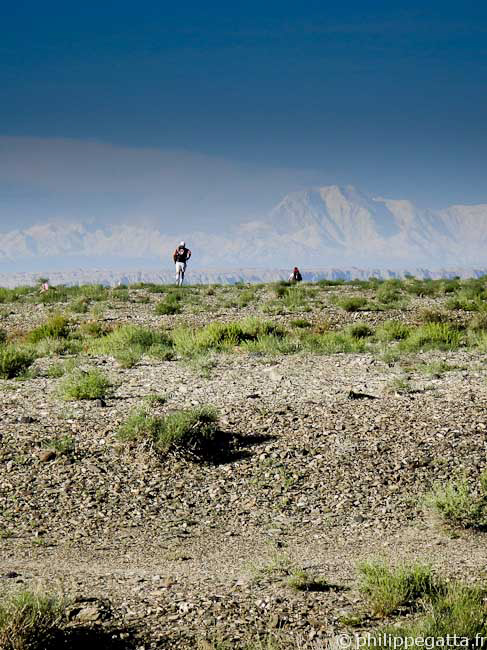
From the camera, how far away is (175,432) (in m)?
10.1

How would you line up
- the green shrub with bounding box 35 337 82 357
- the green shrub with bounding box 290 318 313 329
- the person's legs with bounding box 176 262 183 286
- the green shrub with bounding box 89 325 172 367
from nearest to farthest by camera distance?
the green shrub with bounding box 89 325 172 367, the green shrub with bounding box 35 337 82 357, the green shrub with bounding box 290 318 313 329, the person's legs with bounding box 176 262 183 286

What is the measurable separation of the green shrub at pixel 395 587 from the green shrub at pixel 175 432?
433 centimetres

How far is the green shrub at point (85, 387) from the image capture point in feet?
42.2

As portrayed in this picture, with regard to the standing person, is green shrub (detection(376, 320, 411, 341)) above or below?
below

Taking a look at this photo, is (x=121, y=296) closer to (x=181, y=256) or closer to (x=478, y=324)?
(x=181, y=256)

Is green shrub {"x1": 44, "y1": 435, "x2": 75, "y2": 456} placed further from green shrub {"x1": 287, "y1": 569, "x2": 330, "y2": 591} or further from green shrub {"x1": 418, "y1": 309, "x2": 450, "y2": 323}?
green shrub {"x1": 418, "y1": 309, "x2": 450, "y2": 323}

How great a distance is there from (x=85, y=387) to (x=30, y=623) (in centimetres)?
817

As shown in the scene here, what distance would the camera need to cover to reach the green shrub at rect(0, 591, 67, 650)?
4.99 metres

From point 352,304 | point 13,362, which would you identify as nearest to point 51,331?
point 13,362

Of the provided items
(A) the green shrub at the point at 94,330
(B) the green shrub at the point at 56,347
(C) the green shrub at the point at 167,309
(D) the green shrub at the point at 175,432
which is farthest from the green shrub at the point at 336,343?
(C) the green shrub at the point at 167,309

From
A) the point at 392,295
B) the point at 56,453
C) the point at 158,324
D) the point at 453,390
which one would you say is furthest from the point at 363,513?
the point at 392,295

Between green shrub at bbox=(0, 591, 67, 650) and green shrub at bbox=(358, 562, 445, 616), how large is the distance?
260 centimetres

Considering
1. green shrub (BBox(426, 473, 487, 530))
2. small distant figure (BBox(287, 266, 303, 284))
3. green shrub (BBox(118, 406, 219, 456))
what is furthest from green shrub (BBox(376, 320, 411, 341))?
small distant figure (BBox(287, 266, 303, 284))

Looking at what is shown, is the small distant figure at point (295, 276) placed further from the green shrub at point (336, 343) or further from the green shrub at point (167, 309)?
the green shrub at point (336, 343)
